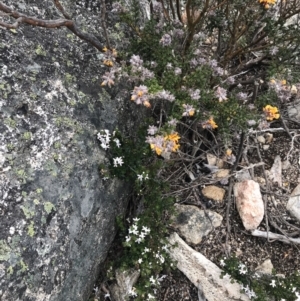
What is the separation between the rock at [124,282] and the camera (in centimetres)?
357

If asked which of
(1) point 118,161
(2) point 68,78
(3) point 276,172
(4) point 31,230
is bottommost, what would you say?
(4) point 31,230

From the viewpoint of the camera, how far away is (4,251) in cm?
264

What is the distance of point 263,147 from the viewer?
438 centimetres

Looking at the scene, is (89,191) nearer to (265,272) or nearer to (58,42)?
(58,42)

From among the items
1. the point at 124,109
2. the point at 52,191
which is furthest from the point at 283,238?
the point at 52,191

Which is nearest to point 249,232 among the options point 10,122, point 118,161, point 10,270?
point 118,161

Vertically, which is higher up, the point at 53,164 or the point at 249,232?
the point at 53,164

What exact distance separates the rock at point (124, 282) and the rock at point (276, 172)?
5.23 ft

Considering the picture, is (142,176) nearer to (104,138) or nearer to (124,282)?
(104,138)

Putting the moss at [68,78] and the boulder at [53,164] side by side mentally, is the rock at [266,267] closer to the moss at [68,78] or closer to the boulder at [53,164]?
the boulder at [53,164]

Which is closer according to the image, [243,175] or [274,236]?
[274,236]

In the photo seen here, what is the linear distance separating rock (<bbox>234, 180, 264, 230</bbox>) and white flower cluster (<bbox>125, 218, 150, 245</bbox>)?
3.10 feet

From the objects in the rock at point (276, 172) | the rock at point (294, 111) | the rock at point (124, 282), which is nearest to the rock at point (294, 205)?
the rock at point (276, 172)

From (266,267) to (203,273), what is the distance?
55 centimetres
